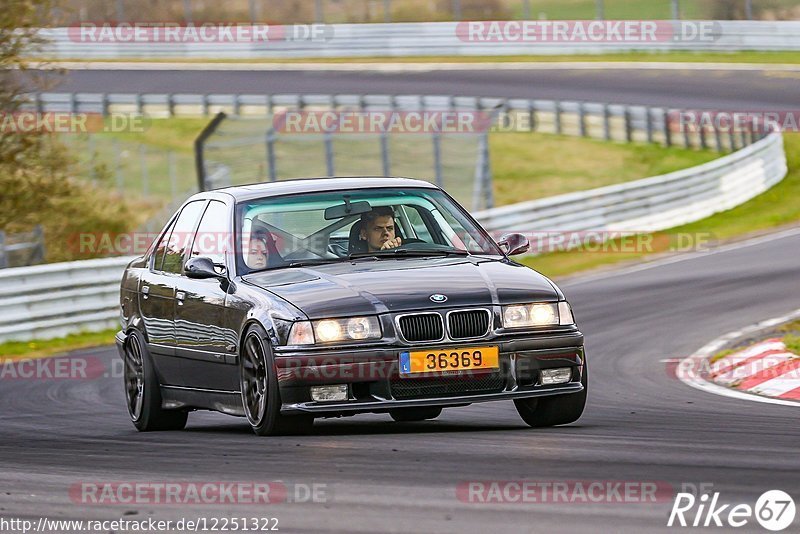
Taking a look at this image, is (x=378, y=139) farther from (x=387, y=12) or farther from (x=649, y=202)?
(x=387, y=12)

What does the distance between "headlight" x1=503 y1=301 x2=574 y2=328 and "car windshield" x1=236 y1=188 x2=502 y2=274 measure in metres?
0.95

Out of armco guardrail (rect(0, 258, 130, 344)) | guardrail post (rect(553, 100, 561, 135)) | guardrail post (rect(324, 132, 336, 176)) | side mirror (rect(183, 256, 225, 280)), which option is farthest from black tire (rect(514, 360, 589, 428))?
guardrail post (rect(553, 100, 561, 135))

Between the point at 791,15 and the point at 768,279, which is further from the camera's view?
the point at 791,15

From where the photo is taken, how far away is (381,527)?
5352 mm

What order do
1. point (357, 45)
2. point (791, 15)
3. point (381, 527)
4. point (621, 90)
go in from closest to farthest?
point (381, 527) → point (621, 90) → point (791, 15) → point (357, 45)

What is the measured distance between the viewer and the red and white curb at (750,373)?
34.0 feet

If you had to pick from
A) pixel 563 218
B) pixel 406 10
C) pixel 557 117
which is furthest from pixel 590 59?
pixel 563 218

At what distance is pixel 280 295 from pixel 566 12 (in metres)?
46.4

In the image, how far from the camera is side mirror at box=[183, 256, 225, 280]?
894cm

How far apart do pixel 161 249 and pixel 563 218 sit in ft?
47.9

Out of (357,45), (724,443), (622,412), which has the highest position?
(724,443)

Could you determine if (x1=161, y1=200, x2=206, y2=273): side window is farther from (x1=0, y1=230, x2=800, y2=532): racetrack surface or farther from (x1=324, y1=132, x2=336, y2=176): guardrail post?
(x1=324, y1=132, x2=336, y2=176): guardrail post

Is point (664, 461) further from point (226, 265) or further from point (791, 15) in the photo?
point (791, 15)

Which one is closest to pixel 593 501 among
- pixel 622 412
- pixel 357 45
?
pixel 622 412
